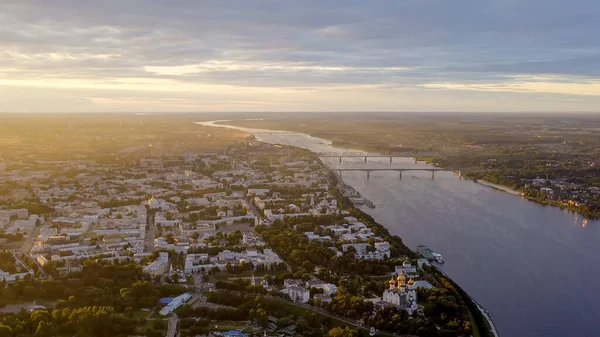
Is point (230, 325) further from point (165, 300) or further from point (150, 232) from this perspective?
point (150, 232)

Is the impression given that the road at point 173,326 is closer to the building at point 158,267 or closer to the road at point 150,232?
the building at point 158,267

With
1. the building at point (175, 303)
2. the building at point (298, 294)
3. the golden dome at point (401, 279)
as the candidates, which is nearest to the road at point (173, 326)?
the building at point (175, 303)

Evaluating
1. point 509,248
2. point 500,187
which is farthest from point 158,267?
point 500,187

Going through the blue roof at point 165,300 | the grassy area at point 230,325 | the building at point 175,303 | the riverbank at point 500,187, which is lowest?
the riverbank at point 500,187

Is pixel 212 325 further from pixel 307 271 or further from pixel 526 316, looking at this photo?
pixel 526 316

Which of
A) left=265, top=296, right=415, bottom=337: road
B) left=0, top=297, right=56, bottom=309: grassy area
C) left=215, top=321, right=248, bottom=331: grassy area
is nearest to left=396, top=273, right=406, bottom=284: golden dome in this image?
left=265, top=296, right=415, bottom=337: road

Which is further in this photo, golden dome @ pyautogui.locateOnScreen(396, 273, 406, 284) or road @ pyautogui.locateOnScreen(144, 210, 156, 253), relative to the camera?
road @ pyautogui.locateOnScreen(144, 210, 156, 253)

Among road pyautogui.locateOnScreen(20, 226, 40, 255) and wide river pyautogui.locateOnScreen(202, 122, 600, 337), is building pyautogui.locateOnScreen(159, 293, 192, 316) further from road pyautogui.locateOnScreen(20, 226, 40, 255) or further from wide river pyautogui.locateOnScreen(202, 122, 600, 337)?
wide river pyautogui.locateOnScreen(202, 122, 600, 337)

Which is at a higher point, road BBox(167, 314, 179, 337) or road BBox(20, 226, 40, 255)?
road BBox(167, 314, 179, 337)
